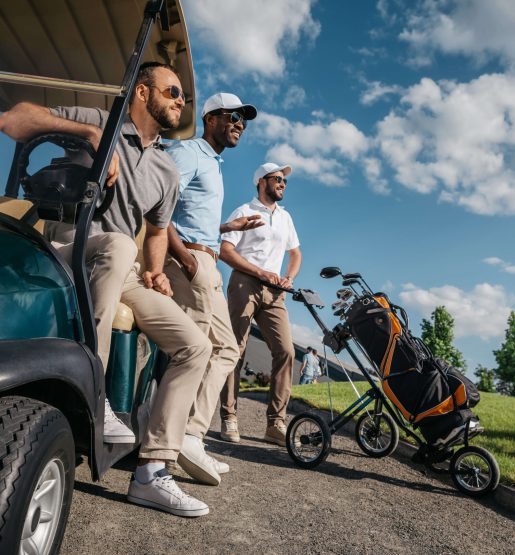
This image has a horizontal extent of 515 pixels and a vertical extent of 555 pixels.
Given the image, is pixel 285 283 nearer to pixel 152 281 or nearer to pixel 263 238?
pixel 263 238

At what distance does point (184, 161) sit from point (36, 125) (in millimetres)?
1735

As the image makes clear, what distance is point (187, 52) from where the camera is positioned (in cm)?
303

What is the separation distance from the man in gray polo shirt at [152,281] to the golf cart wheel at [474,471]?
216cm

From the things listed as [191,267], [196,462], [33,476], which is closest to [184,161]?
[191,267]

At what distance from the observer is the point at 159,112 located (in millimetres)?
2963

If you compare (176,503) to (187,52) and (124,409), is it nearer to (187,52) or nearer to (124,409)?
(124,409)

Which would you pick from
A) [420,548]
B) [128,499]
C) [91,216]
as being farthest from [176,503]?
[91,216]

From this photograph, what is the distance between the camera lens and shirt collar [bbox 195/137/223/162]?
13.4ft

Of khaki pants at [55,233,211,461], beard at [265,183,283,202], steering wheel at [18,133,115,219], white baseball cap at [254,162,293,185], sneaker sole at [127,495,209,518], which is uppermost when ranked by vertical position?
white baseball cap at [254,162,293,185]

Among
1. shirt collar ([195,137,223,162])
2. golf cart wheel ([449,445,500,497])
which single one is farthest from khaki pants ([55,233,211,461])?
golf cart wheel ([449,445,500,497])

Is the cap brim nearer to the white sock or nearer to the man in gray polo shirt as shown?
the man in gray polo shirt

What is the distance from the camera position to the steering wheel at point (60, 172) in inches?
83.0

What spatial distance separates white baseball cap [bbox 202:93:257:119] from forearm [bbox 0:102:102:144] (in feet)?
7.36

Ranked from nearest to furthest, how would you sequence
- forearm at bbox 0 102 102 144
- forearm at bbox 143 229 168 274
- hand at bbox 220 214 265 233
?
forearm at bbox 0 102 102 144, forearm at bbox 143 229 168 274, hand at bbox 220 214 265 233
